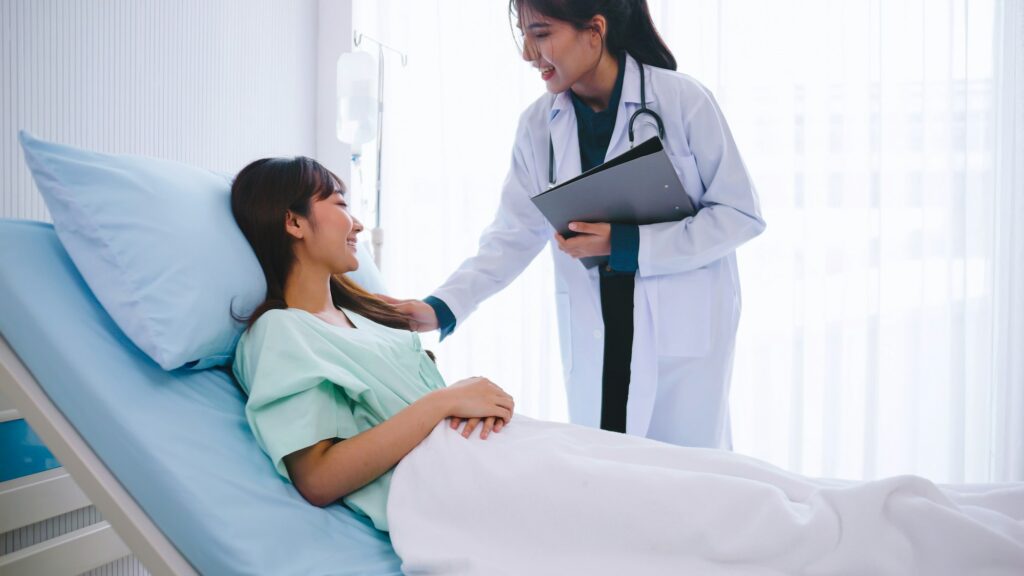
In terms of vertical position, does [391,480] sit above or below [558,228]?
below

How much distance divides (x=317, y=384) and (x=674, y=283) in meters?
0.84

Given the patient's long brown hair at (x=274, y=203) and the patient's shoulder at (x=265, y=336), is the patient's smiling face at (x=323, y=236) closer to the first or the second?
the patient's long brown hair at (x=274, y=203)

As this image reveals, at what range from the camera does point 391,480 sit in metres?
0.96

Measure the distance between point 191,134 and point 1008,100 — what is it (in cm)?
248

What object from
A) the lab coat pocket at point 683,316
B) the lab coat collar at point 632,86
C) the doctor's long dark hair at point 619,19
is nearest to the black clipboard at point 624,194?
the lab coat pocket at point 683,316

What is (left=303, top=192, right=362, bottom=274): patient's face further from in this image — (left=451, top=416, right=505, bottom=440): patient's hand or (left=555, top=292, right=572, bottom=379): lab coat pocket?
(left=555, top=292, right=572, bottom=379): lab coat pocket

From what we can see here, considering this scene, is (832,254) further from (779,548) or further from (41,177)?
(41,177)

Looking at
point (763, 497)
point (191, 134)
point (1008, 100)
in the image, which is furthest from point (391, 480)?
point (1008, 100)

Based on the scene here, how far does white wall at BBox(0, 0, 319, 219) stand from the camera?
4.53 ft

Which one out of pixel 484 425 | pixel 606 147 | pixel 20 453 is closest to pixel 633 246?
pixel 606 147

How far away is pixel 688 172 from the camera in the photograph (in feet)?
4.93

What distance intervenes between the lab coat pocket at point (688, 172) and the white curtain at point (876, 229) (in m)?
0.93

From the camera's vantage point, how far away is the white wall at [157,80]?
1.38 metres

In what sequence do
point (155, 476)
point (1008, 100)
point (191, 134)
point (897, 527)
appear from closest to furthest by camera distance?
point (897, 527), point (155, 476), point (191, 134), point (1008, 100)
